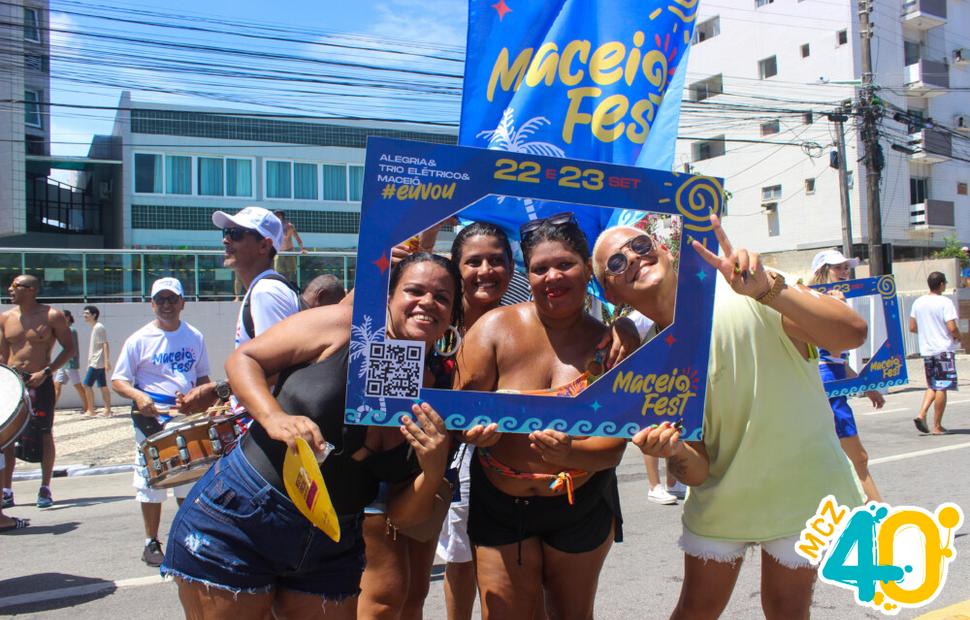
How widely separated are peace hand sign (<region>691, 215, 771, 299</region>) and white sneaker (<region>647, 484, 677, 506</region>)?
4470mm

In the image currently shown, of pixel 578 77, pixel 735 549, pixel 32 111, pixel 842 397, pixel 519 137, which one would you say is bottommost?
pixel 735 549

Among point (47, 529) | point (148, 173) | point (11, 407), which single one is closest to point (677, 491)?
point (11, 407)

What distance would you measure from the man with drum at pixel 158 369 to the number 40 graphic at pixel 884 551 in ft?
14.1

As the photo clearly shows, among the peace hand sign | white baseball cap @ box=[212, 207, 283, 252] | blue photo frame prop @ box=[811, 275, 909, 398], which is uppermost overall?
white baseball cap @ box=[212, 207, 283, 252]

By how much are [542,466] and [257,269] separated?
1.96 m

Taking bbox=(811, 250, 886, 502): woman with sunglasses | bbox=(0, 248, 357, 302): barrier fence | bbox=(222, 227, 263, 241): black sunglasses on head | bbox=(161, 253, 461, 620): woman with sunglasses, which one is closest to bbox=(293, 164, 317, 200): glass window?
bbox=(0, 248, 357, 302): barrier fence

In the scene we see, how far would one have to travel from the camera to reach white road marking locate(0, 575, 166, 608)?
456cm

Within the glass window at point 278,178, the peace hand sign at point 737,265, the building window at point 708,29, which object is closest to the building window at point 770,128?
the building window at point 708,29

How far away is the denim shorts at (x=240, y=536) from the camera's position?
239 cm

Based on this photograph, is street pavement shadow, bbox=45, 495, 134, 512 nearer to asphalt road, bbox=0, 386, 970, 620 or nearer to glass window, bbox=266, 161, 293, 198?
asphalt road, bbox=0, 386, 970, 620

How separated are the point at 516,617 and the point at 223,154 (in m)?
30.3

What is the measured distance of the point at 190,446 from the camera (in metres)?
3.65

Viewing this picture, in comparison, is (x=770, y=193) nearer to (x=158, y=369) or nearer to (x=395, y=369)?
(x=158, y=369)

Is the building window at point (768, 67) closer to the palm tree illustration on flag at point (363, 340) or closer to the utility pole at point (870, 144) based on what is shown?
the utility pole at point (870, 144)
